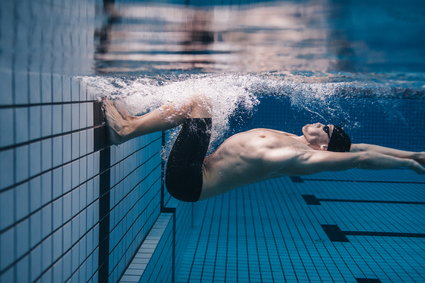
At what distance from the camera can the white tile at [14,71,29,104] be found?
1.81 metres

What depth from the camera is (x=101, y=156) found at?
10.4 feet

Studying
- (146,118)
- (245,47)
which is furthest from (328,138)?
(146,118)

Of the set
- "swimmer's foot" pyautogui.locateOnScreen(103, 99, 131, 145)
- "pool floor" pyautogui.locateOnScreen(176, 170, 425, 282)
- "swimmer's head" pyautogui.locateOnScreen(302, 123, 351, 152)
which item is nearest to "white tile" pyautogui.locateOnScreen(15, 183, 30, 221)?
"swimmer's foot" pyautogui.locateOnScreen(103, 99, 131, 145)

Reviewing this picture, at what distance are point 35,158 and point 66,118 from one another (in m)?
0.51

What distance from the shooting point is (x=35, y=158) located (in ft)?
6.62

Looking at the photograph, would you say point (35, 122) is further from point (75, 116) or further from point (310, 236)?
point (310, 236)

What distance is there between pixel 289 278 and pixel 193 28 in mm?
4361

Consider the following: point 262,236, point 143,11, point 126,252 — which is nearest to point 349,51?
point 143,11

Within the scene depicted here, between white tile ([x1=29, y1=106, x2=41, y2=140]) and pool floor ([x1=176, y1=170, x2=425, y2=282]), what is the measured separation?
415 centimetres

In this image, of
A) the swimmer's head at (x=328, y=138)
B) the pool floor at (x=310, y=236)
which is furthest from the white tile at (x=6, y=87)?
the pool floor at (x=310, y=236)

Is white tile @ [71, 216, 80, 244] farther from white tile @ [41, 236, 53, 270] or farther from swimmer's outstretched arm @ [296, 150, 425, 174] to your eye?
swimmer's outstretched arm @ [296, 150, 425, 174]

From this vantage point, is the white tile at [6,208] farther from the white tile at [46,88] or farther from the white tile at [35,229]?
the white tile at [46,88]

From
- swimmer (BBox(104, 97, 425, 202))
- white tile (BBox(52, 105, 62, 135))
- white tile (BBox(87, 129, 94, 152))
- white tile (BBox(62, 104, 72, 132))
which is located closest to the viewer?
white tile (BBox(52, 105, 62, 135))

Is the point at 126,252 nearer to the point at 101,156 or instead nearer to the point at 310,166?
the point at 101,156
